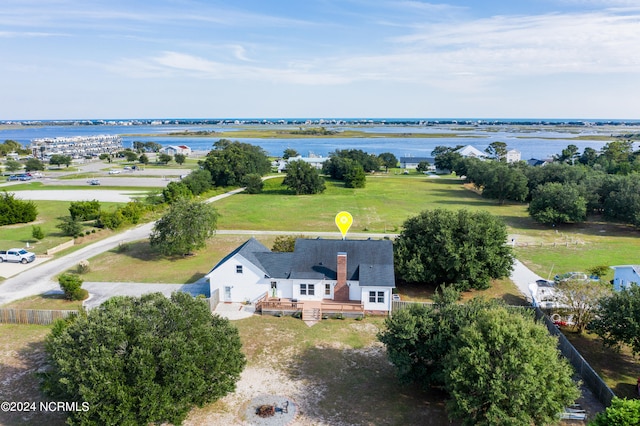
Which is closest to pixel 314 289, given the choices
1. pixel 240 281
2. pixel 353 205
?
pixel 240 281

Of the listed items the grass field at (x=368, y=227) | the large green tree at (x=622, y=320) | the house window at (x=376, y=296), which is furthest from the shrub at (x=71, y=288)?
the large green tree at (x=622, y=320)

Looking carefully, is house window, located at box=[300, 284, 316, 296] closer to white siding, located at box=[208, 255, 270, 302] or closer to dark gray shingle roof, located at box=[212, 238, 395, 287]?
dark gray shingle roof, located at box=[212, 238, 395, 287]

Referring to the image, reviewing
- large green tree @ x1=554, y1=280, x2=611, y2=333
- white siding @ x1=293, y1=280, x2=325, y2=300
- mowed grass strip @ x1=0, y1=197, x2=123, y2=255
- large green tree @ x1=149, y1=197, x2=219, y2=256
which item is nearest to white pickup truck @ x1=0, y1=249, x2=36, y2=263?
mowed grass strip @ x1=0, y1=197, x2=123, y2=255

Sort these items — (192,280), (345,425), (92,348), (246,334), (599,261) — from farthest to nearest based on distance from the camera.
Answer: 1. (599,261)
2. (192,280)
3. (246,334)
4. (345,425)
5. (92,348)

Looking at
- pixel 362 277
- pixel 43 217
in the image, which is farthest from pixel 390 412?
pixel 43 217

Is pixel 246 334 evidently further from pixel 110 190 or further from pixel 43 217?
pixel 110 190
